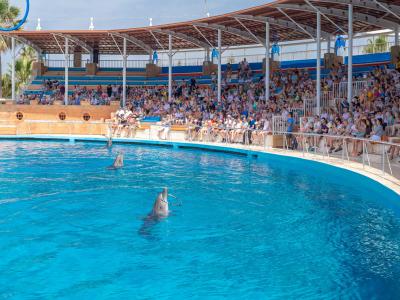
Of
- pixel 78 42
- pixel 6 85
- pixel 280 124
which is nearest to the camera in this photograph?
pixel 280 124

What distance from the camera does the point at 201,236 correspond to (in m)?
7.91

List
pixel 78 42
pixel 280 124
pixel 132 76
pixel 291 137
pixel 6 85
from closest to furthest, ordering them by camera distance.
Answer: pixel 291 137
pixel 280 124
pixel 78 42
pixel 132 76
pixel 6 85

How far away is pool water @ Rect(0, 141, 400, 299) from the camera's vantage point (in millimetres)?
5906

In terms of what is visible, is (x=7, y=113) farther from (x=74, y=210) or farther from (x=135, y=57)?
(x=74, y=210)

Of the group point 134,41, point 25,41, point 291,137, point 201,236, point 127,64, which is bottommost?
point 201,236

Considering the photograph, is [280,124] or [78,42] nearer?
[280,124]

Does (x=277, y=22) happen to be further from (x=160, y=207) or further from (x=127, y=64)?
(x=127, y=64)

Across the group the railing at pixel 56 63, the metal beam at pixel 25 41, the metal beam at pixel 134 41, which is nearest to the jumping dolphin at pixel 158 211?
the metal beam at pixel 134 41

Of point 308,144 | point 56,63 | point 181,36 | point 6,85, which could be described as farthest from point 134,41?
point 308,144

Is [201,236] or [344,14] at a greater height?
[344,14]

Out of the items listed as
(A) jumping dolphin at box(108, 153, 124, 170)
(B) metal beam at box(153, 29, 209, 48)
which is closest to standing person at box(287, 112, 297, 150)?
(A) jumping dolphin at box(108, 153, 124, 170)

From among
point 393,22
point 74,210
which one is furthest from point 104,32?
point 74,210

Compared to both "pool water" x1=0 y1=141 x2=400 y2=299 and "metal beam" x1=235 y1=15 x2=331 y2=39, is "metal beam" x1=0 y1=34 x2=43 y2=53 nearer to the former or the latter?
"metal beam" x1=235 y1=15 x2=331 y2=39

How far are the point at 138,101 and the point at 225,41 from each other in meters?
6.45
